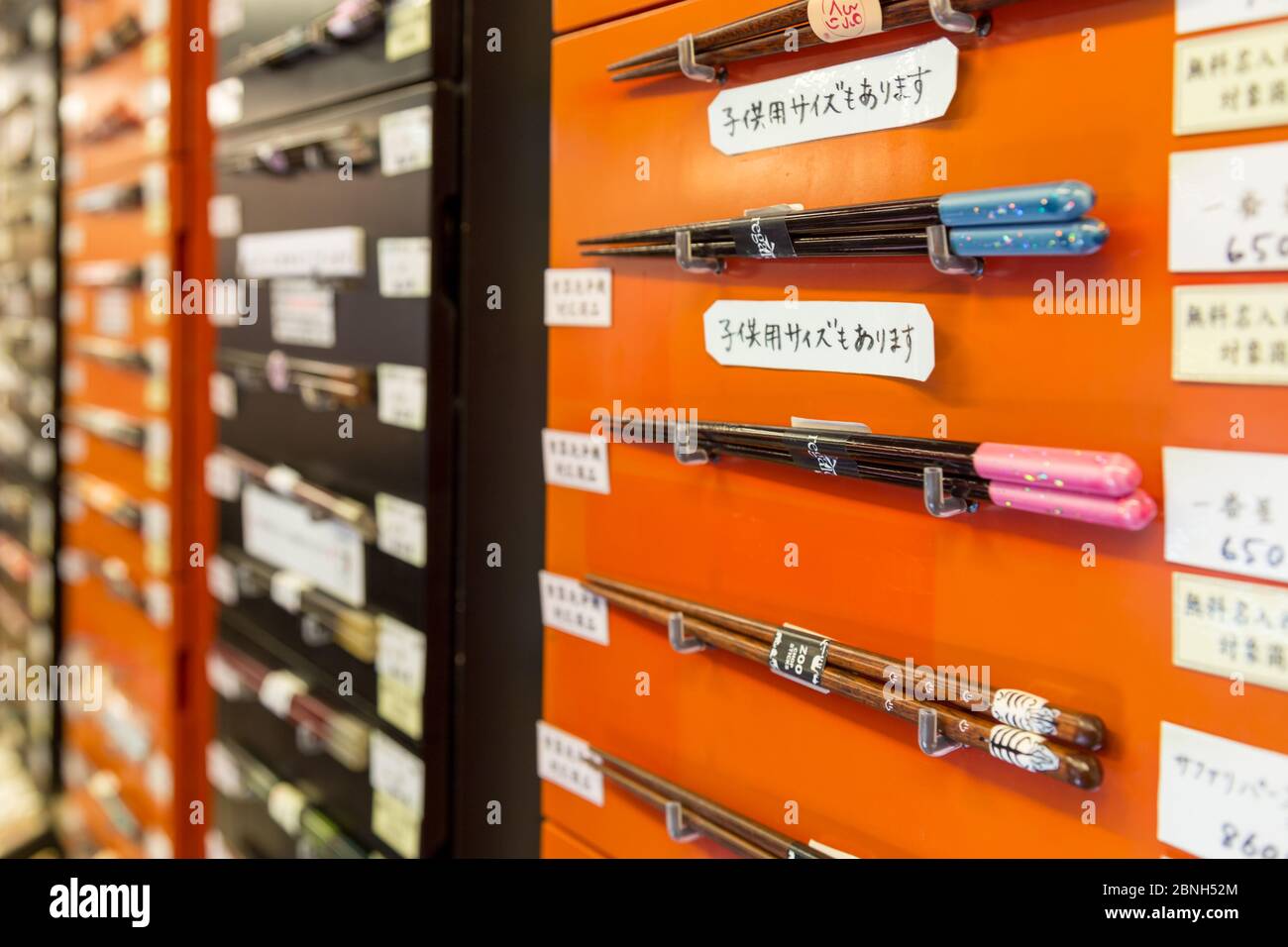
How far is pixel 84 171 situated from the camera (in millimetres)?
2344

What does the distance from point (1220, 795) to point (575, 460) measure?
71cm

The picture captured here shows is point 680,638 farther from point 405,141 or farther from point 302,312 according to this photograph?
point 302,312

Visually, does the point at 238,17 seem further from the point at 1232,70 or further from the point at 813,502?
the point at 1232,70

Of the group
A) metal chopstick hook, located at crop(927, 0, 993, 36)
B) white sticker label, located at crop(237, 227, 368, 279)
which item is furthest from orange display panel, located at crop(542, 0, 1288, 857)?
white sticker label, located at crop(237, 227, 368, 279)

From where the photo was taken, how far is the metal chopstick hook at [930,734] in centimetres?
79

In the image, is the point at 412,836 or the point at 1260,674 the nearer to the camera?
the point at 1260,674

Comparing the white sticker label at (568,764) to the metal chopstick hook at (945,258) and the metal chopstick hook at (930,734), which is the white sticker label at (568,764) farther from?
the metal chopstick hook at (945,258)

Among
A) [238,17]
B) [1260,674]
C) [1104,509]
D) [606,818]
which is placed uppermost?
[238,17]

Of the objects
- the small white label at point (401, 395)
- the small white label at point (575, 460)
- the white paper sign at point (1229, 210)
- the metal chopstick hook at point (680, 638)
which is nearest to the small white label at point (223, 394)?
the small white label at point (401, 395)

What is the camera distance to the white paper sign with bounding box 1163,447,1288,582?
0.65 meters

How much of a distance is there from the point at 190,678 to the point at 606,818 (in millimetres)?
1284

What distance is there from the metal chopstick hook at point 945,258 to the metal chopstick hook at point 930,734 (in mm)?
337
